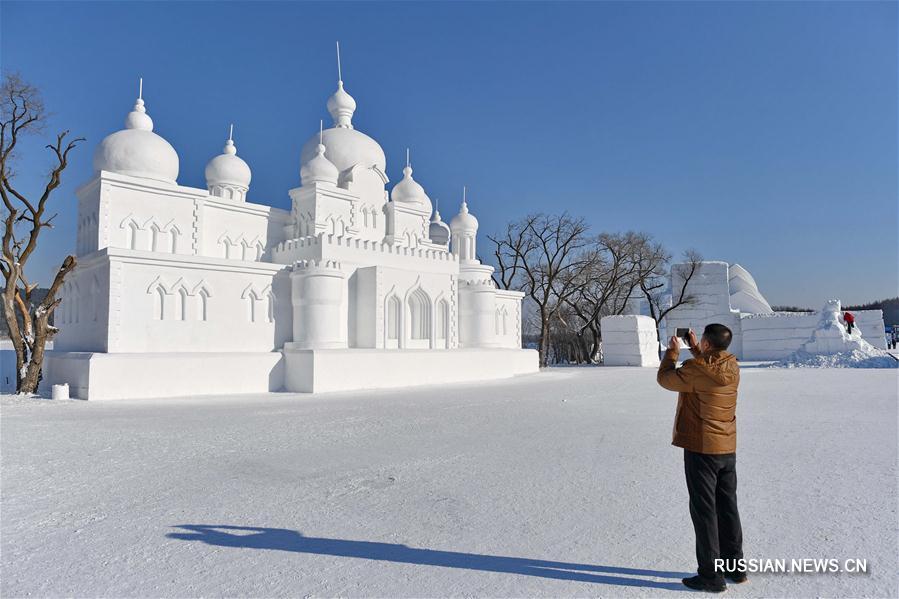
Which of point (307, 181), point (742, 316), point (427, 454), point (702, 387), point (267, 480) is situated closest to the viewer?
point (702, 387)

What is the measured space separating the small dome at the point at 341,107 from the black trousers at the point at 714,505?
27152 mm

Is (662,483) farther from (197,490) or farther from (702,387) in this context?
(197,490)

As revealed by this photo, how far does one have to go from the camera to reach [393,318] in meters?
21.2

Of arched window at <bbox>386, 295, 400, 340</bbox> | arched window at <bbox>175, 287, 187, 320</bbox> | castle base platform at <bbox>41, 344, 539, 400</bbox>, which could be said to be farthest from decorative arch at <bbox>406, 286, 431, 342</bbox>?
arched window at <bbox>175, 287, 187, 320</bbox>

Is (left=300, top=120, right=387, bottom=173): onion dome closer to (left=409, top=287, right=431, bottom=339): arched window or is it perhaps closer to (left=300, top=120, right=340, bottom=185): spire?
(left=300, top=120, right=340, bottom=185): spire

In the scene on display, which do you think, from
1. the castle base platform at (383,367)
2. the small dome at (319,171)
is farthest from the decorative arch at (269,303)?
the small dome at (319,171)

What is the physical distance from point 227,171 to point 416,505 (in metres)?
21.5

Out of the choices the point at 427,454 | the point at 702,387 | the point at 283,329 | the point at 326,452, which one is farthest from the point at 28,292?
the point at 702,387

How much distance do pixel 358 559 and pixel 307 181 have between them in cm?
Answer: 2181

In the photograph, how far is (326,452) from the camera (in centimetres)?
786

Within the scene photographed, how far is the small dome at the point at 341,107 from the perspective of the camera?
2847cm

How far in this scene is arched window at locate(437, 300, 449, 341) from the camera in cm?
2231

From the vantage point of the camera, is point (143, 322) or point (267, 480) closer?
point (267, 480)

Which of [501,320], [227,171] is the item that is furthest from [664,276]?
[227,171]
